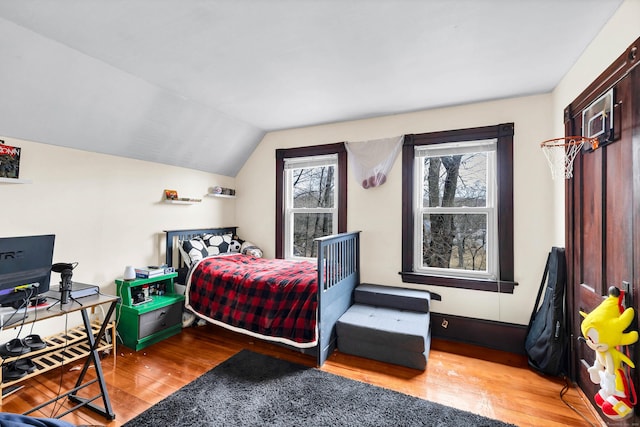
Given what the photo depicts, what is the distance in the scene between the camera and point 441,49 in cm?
192

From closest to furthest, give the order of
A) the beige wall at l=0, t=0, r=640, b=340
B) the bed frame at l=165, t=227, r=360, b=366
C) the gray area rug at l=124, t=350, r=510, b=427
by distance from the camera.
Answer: the gray area rug at l=124, t=350, r=510, b=427
the beige wall at l=0, t=0, r=640, b=340
the bed frame at l=165, t=227, r=360, b=366

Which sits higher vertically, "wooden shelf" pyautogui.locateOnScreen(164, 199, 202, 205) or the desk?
"wooden shelf" pyautogui.locateOnScreen(164, 199, 202, 205)

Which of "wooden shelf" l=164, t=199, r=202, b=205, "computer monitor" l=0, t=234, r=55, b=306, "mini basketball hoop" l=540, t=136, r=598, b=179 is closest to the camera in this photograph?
"computer monitor" l=0, t=234, r=55, b=306

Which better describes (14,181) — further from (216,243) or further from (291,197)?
(291,197)

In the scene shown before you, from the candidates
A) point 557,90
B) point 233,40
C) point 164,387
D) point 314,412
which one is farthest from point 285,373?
point 557,90

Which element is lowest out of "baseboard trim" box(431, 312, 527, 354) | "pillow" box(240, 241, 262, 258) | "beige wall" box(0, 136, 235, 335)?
"baseboard trim" box(431, 312, 527, 354)

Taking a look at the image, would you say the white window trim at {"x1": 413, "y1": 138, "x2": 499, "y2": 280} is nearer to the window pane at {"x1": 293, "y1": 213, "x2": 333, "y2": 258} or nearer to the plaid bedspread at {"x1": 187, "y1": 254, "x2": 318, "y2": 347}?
the window pane at {"x1": 293, "y1": 213, "x2": 333, "y2": 258}

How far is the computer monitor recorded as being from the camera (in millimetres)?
1544

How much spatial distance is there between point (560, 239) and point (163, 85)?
3.63 m

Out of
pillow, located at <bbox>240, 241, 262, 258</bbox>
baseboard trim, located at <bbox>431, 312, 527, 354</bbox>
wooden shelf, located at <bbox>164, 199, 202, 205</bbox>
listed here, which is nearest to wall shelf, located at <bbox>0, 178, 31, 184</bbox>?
wooden shelf, located at <bbox>164, 199, 202, 205</bbox>

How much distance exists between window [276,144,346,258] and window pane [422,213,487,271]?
1048 mm

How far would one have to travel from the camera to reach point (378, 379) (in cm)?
215

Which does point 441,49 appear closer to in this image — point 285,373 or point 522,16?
point 522,16

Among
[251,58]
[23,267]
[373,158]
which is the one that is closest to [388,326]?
[373,158]
